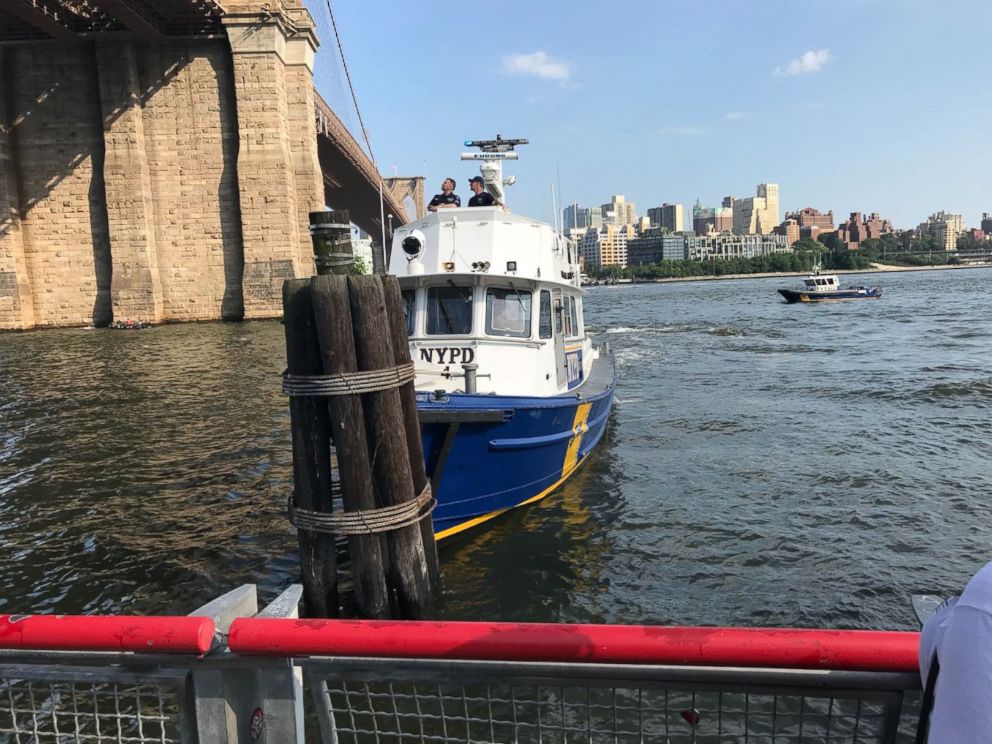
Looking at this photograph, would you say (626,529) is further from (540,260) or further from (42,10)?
(42,10)

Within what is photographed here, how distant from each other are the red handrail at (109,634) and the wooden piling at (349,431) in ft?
8.30

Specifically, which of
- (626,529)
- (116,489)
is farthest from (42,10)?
(626,529)

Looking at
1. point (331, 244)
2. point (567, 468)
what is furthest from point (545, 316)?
point (331, 244)

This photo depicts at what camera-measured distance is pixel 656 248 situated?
175500 millimetres

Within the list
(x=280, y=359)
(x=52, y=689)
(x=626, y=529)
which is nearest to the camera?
(x=52, y=689)

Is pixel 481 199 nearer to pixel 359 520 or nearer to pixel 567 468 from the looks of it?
pixel 567 468

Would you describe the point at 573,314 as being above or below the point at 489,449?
above

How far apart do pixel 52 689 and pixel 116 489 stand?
792cm

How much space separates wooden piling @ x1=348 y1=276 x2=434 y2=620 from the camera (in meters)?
4.39

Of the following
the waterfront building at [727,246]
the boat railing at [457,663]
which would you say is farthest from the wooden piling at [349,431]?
the waterfront building at [727,246]

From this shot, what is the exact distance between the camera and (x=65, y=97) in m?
35.5

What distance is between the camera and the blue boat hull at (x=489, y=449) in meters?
6.26

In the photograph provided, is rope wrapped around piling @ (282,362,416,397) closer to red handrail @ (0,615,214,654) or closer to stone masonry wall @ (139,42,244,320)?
red handrail @ (0,615,214,654)

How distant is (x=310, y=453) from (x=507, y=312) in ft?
12.5
